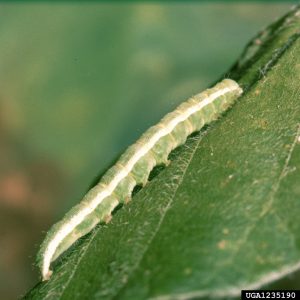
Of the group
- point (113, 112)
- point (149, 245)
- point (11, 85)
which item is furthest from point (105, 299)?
point (11, 85)

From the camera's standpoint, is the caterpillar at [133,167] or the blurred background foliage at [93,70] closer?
the caterpillar at [133,167]

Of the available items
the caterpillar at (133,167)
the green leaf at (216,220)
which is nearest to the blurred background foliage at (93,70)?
the caterpillar at (133,167)

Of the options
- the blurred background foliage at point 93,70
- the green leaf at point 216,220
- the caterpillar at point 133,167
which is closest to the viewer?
the green leaf at point 216,220

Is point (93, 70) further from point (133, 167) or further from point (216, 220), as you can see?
point (216, 220)

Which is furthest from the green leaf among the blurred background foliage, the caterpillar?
the blurred background foliage

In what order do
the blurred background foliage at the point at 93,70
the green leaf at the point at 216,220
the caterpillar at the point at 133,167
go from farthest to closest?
the blurred background foliage at the point at 93,70 → the caterpillar at the point at 133,167 → the green leaf at the point at 216,220

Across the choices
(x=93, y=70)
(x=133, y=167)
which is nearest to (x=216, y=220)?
(x=133, y=167)

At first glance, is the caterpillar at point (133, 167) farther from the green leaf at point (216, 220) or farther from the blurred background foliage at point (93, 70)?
the blurred background foliage at point (93, 70)
